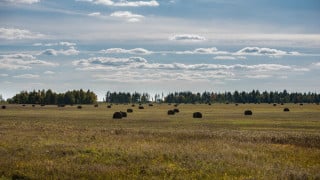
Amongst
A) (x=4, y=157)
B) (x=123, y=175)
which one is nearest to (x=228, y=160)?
(x=123, y=175)

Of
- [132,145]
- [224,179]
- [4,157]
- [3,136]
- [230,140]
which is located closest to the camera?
[224,179]

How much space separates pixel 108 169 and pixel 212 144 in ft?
29.1

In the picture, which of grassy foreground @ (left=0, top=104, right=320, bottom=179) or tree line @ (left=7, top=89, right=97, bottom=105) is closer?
grassy foreground @ (left=0, top=104, right=320, bottom=179)

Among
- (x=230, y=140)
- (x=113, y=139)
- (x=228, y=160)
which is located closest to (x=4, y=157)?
(x=113, y=139)

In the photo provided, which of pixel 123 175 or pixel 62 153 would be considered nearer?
pixel 123 175

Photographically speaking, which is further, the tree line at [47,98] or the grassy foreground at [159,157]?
the tree line at [47,98]

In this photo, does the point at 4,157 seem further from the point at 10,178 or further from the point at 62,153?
the point at 10,178

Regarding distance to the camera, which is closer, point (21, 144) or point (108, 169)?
point (108, 169)

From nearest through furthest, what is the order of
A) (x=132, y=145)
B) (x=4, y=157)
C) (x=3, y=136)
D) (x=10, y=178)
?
(x=10, y=178)
(x=4, y=157)
(x=132, y=145)
(x=3, y=136)

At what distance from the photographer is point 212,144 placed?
85.5 feet

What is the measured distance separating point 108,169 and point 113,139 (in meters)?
10.3

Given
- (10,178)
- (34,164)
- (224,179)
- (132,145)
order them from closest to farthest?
1. (224,179)
2. (10,178)
3. (34,164)
4. (132,145)

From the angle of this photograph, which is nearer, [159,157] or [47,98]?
[159,157]

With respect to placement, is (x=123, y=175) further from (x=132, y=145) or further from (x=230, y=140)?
(x=230, y=140)
